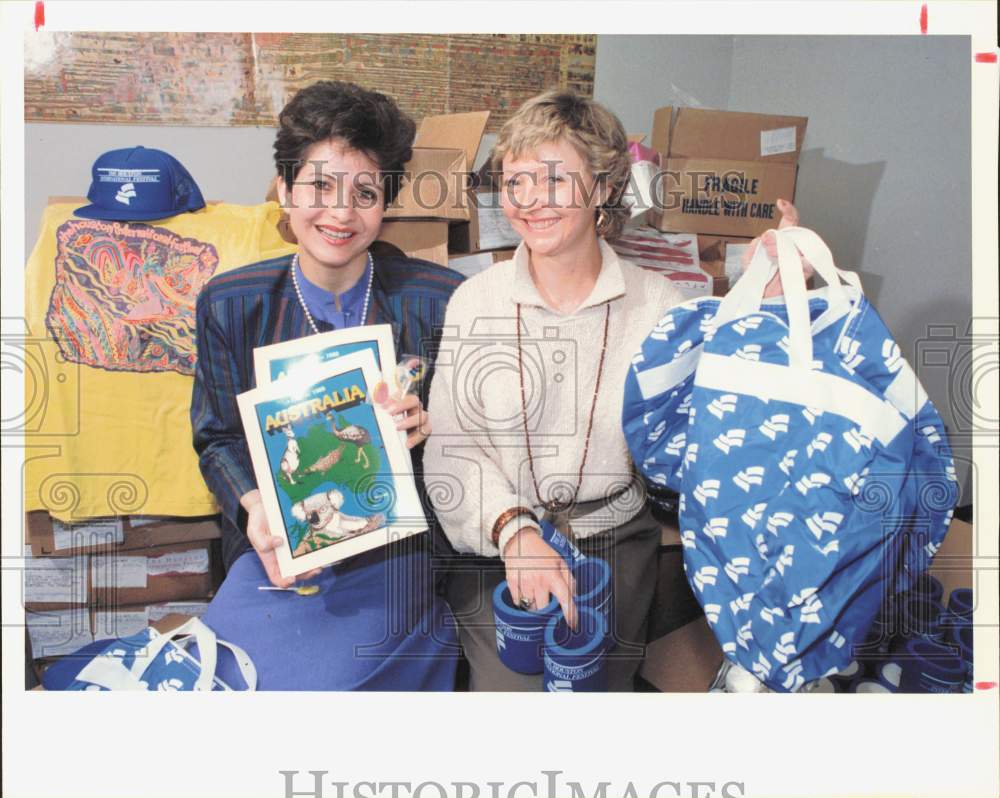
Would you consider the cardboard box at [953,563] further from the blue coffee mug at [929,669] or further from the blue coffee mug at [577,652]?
the blue coffee mug at [577,652]

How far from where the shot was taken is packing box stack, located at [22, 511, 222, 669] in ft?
5.48

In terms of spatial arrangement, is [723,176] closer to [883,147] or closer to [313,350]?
[883,147]

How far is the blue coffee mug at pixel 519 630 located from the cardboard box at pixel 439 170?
25.2 inches

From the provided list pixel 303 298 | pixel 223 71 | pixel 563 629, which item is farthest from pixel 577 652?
pixel 223 71

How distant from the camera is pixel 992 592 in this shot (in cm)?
170

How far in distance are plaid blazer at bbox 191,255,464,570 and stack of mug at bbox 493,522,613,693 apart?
0.24 meters

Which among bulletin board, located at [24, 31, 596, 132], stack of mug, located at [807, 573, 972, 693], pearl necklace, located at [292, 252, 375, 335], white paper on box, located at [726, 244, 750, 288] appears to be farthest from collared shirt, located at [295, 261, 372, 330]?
stack of mug, located at [807, 573, 972, 693]

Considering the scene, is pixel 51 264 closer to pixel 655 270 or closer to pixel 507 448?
pixel 507 448

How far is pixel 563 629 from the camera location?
1629mm

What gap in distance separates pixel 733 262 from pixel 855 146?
288mm

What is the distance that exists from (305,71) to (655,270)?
67cm

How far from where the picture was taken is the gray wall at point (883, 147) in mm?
1643

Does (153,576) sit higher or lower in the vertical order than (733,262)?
lower

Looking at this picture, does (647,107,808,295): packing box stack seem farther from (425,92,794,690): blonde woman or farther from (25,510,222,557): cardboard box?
(25,510,222,557): cardboard box
